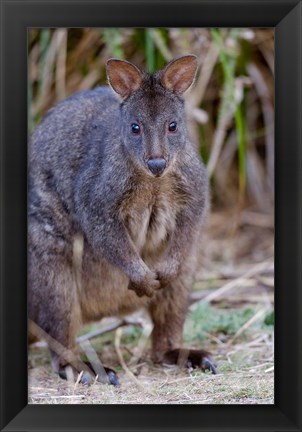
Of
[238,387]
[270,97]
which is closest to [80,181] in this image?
[238,387]

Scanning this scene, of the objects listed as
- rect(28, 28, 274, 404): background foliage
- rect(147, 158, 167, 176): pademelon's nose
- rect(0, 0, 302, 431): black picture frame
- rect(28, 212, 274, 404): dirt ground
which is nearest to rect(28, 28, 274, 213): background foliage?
rect(28, 28, 274, 404): background foliage

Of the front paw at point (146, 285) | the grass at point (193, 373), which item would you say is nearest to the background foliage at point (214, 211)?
the grass at point (193, 373)

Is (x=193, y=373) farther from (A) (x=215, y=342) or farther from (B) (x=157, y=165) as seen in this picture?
(B) (x=157, y=165)

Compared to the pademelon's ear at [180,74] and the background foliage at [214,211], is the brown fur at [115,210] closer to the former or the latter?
the pademelon's ear at [180,74]

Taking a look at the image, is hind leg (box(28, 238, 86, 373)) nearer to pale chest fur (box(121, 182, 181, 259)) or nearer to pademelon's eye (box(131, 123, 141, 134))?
pale chest fur (box(121, 182, 181, 259))

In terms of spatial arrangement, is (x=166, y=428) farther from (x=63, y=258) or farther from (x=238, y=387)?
(x=63, y=258)
